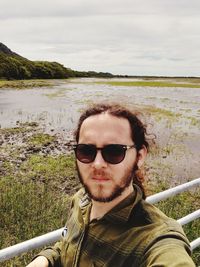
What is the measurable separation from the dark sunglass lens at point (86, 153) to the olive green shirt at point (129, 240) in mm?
250

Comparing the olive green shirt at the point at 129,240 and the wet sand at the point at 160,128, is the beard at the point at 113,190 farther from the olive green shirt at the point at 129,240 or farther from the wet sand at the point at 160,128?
the wet sand at the point at 160,128

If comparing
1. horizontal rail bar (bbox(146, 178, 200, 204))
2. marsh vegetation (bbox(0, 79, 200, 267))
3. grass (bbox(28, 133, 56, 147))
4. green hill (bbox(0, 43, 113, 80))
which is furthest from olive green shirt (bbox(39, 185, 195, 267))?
green hill (bbox(0, 43, 113, 80))

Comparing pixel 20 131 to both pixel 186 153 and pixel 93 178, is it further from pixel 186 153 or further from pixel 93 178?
pixel 93 178

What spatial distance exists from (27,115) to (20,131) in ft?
21.4

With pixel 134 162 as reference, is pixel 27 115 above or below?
below

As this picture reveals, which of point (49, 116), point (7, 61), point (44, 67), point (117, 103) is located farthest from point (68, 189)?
point (44, 67)

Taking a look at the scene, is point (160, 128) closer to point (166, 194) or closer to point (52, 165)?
point (52, 165)

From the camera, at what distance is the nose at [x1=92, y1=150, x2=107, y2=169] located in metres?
1.83

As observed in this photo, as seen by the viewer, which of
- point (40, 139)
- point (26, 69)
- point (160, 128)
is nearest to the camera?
point (40, 139)

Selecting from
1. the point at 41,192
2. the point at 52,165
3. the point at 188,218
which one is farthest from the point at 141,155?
the point at 52,165

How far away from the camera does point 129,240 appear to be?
5.28 ft

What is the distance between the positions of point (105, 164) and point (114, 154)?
6 cm

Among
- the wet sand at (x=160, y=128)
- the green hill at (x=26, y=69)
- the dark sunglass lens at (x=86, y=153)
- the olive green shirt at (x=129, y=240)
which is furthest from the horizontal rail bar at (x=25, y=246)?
the green hill at (x=26, y=69)

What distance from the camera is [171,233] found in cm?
154
